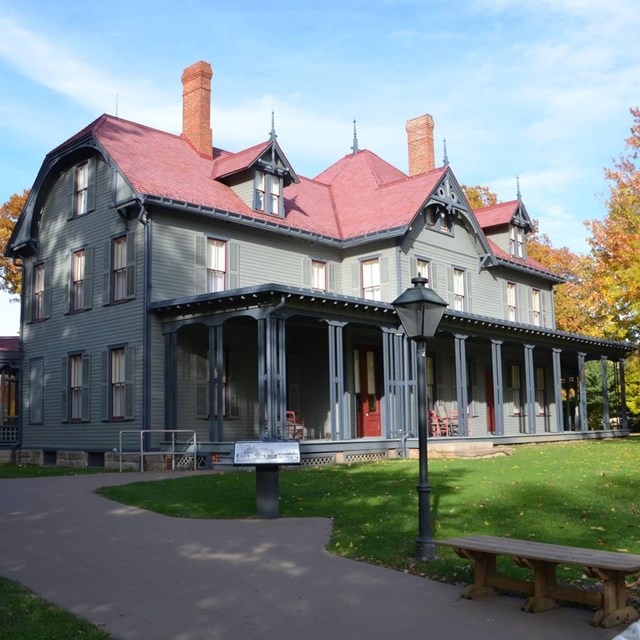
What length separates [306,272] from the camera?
25.2m

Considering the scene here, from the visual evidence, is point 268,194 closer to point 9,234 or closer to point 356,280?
point 356,280

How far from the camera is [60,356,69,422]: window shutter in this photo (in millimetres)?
24125

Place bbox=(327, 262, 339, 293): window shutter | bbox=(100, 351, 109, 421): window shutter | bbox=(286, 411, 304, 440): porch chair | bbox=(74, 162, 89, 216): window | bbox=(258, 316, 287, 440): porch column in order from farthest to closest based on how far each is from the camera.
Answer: bbox=(327, 262, 339, 293): window shutter
bbox=(74, 162, 89, 216): window
bbox=(100, 351, 109, 421): window shutter
bbox=(286, 411, 304, 440): porch chair
bbox=(258, 316, 287, 440): porch column

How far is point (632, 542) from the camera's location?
862 centimetres

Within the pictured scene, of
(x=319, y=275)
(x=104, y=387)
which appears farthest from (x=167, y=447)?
(x=319, y=275)

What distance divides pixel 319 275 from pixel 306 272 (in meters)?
0.84

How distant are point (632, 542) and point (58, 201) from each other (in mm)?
21435

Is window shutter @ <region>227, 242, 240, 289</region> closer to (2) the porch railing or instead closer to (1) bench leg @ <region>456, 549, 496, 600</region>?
(2) the porch railing

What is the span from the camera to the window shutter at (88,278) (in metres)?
23.5

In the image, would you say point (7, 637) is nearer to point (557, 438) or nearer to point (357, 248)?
point (357, 248)

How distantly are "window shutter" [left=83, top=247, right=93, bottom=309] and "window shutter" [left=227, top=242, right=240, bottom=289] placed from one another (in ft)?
13.5

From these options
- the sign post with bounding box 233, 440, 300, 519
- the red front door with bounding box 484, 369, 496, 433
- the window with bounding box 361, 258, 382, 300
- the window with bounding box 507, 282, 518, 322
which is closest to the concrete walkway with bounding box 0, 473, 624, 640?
the sign post with bounding box 233, 440, 300, 519

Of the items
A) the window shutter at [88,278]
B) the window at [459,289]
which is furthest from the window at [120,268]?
the window at [459,289]

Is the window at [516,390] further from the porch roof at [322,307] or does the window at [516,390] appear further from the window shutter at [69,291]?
the window shutter at [69,291]
